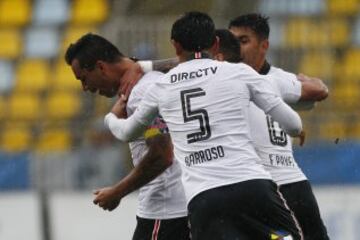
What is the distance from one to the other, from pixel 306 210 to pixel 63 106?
20.7 feet

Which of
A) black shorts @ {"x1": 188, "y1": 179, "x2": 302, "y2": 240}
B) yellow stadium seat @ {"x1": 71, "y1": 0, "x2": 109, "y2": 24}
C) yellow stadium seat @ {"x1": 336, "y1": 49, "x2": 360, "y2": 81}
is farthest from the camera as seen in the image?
yellow stadium seat @ {"x1": 71, "y1": 0, "x2": 109, "y2": 24}

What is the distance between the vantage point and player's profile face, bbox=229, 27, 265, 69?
22.0 feet

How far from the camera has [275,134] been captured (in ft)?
21.4

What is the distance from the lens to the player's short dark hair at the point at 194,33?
5.33 m

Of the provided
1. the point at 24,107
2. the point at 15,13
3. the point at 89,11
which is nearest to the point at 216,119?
the point at 24,107

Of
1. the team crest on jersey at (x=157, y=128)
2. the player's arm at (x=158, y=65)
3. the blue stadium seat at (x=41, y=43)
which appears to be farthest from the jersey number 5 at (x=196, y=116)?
the blue stadium seat at (x=41, y=43)

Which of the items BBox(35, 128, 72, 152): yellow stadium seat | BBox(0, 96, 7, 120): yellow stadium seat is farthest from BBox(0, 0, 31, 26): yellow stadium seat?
BBox(35, 128, 72, 152): yellow stadium seat

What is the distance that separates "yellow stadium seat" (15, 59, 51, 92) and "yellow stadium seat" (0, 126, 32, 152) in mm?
1936

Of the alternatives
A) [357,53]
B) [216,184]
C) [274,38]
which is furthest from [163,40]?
[216,184]

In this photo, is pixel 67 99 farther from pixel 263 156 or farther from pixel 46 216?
pixel 263 156

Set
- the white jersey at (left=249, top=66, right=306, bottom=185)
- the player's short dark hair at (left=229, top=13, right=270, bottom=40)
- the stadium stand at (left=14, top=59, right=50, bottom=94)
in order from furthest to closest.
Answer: the stadium stand at (left=14, top=59, right=50, bottom=94), the player's short dark hair at (left=229, top=13, right=270, bottom=40), the white jersey at (left=249, top=66, right=306, bottom=185)

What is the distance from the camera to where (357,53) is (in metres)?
13.8

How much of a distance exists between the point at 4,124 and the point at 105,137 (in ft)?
4.24

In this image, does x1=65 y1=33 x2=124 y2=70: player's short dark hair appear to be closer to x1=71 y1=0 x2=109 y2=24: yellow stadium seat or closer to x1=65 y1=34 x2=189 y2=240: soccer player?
x1=65 y1=34 x2=189 y2=240: soccer player
